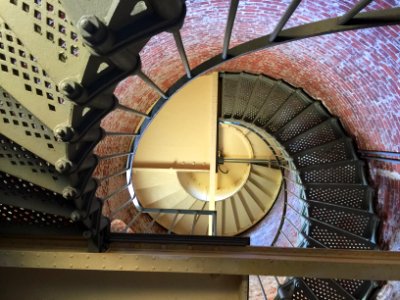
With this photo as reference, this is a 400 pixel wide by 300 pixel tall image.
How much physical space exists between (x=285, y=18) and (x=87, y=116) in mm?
862

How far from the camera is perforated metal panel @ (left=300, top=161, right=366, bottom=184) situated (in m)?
3.80

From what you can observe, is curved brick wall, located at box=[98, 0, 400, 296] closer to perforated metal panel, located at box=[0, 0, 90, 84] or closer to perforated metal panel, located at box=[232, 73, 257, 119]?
perforated metal panel, located at box=[232, 73, 257, 119]

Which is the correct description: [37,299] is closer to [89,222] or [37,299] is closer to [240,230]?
[89,222]

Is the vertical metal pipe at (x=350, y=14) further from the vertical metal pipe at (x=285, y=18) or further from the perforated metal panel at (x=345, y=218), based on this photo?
the perforated metal panel at (x=345, y=218)

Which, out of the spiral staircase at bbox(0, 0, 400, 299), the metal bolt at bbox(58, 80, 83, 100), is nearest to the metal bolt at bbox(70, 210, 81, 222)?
the spiral staircase at bbox(0, 0, 400, 299)

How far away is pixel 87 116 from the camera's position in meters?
1.29

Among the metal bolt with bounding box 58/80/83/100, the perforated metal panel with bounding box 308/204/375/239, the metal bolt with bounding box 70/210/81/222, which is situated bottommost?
the perforated metal panel with bounding box 308/204/375/239

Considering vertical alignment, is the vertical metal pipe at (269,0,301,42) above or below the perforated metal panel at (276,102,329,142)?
above

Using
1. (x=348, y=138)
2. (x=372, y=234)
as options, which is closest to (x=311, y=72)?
(x=348, y=138)

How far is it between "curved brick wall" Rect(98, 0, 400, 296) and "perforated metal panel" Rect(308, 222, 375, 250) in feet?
0.75

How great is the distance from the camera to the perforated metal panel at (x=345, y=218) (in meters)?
3.77

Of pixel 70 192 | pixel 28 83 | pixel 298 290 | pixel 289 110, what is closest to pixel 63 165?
pixel 70 192

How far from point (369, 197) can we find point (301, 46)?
1.84 m

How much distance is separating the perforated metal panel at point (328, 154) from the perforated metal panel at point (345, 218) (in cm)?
54
